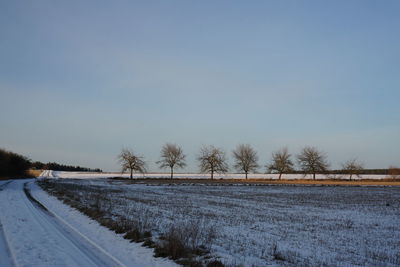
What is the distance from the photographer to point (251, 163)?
98.2 metres

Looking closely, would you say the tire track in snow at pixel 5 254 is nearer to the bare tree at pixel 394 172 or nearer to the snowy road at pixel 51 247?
the snowy road at pixel 51 247

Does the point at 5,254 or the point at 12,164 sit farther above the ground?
the point at 12,164

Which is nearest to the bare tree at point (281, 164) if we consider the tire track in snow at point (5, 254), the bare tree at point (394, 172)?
the bare tree at point (394, 172)

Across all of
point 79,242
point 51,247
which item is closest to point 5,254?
point 51,247

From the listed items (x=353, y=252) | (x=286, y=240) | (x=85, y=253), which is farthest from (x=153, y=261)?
(x=353, y=252)

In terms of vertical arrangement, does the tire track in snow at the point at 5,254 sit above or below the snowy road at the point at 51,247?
above

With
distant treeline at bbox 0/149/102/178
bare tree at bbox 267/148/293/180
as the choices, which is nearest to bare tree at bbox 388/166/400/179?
bare tree at bbox 267/148/293/180

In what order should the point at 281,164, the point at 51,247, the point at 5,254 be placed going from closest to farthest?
the point at 5,254 → the point at 51,247 → the point at 281,164

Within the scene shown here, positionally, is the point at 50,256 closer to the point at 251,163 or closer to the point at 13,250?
the point at 13,250

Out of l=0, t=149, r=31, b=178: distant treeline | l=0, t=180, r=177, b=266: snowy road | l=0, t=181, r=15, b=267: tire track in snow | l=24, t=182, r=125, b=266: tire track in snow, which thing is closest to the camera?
l=0, t=181, r=15, b=267: tire track in snow

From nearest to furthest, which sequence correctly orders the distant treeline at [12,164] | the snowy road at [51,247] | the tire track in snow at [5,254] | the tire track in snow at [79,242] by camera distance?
the tire track in snow at [5,254] → the snowy road at [51,247] → the tire track in snow at [79,242] → the distant treeline at [12,164]

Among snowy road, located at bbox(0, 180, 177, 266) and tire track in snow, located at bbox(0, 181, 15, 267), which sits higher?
tire track in snow, located at bbox(0, 181, 15, 267)

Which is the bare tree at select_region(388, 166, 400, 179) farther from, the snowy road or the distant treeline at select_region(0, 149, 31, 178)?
the distant treeline at select_region(0, 149, 31, 178)

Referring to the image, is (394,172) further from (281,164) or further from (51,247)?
(51,247)
